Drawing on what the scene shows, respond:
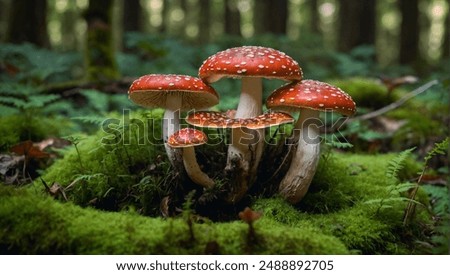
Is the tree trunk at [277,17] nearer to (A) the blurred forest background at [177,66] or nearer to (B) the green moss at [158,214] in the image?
(A) the blurred forest background at [177,66]

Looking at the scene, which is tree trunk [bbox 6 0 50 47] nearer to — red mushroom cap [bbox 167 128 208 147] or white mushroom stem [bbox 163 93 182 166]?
white mushroom stem [bbox 163 93 182 166]

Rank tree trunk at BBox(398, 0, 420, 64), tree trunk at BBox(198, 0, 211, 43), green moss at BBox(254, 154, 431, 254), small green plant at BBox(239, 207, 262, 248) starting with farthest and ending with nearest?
tree trunk at BBox(198, 0, 211, 43)
tree trunk at BBox(398, 0, 420, 64)
green moss at BBox(254, 154, 431, 254)
small green plant at BBox(239, 207, 262, 248)

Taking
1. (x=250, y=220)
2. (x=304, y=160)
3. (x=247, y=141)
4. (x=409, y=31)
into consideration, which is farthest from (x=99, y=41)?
(x=409, y=31)

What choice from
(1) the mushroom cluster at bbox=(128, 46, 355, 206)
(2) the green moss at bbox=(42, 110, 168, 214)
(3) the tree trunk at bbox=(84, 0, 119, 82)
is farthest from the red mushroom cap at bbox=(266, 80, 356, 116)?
(3) the tree trunk at bbox=(84, 0, 119, 82)

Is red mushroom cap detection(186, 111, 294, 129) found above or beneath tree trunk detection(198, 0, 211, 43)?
beneath

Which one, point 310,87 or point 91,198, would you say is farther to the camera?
point 91,198

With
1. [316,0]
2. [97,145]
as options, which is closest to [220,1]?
[316,0]
